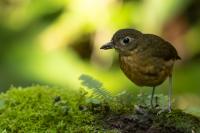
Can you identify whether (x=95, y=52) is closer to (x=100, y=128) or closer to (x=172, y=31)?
(x=172, y=31)


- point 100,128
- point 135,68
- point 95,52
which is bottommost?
point 100,128

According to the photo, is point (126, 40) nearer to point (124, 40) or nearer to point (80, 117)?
point (124, 40)

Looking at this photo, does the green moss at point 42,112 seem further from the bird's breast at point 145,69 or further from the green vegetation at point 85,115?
the bird's breast at point 145,69

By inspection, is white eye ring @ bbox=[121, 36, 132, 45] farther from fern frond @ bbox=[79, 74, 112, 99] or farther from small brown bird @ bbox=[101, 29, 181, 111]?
fern frond @ bbox=[79, 74, 112, 99]

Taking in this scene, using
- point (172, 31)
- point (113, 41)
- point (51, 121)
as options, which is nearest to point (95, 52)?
point (172, 31)

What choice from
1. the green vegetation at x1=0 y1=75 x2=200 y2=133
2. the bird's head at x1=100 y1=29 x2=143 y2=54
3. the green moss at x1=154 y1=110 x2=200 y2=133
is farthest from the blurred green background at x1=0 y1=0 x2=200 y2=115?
the green moss at x1=154 y1=110 x2=200 y2=133

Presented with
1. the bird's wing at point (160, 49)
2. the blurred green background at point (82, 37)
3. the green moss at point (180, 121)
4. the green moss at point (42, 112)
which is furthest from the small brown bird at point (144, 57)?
the blurred green background at point (82, 37)
